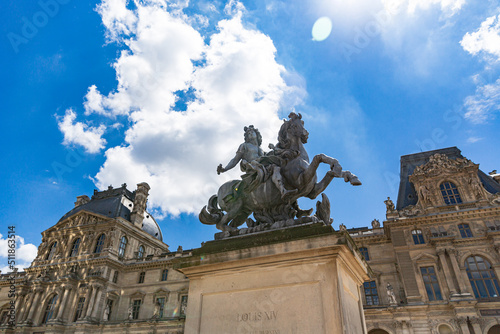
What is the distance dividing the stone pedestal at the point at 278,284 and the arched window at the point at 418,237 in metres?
30.4

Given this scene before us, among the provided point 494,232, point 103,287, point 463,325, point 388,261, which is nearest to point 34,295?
point 103,287

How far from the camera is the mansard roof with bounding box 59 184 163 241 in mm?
49500

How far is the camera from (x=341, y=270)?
3732mm

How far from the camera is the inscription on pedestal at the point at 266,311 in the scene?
11.3ft

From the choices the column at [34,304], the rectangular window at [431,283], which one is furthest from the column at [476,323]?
the column at [34,304]

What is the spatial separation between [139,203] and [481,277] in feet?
152

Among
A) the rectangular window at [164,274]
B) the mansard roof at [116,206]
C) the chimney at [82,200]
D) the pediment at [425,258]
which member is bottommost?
the pediment at [425,258]

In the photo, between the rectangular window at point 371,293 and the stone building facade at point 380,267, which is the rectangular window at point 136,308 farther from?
the rectangular window at point 371,293

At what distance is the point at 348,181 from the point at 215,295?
2.30m

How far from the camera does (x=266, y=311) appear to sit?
363 centimetres

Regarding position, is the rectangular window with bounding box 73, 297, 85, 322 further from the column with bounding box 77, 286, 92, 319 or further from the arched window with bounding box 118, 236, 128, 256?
the arched window with bounding box 118, 236, 128, 256

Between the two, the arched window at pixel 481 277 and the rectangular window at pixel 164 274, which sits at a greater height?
the rectangular window at pixel 164 274

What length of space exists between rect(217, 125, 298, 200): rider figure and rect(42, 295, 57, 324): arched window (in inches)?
1817

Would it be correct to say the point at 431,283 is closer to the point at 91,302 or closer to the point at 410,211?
the point at 410,211
